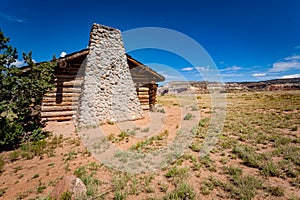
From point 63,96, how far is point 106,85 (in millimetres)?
2714

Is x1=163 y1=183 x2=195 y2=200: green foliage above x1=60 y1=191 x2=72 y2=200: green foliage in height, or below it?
below

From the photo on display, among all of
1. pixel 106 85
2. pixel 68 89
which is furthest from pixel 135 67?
pixel 68 89

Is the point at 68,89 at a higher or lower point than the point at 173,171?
higher

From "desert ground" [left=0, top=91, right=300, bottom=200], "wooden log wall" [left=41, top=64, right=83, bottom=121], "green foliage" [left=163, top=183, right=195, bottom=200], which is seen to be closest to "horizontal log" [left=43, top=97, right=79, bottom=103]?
"wooden log wall" [left=41, top=64, right=83, bottom=121]

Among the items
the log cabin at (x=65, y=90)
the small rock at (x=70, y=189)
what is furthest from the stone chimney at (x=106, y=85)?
the small rock at (x=70, y=189)

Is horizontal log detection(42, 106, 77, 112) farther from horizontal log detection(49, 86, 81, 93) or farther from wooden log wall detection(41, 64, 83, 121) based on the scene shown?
horizontal log detection(49, 86, 81, 93)

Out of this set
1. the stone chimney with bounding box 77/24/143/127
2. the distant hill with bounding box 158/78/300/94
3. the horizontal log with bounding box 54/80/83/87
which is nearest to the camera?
the stone chimney with bounding box 77/24/143/127

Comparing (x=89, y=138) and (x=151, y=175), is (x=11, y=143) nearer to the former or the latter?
(x=89, y=138)

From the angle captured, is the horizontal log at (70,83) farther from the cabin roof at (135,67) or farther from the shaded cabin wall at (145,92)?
the shaded cabin wall at (145,92)

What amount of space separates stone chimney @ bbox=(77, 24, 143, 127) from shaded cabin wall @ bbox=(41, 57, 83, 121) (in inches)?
29.7

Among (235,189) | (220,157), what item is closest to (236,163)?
(220,157)

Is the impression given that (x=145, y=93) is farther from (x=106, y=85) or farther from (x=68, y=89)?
(x=68, y=89)

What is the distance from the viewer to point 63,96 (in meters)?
9.84

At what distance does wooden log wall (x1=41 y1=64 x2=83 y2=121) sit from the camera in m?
9.54
